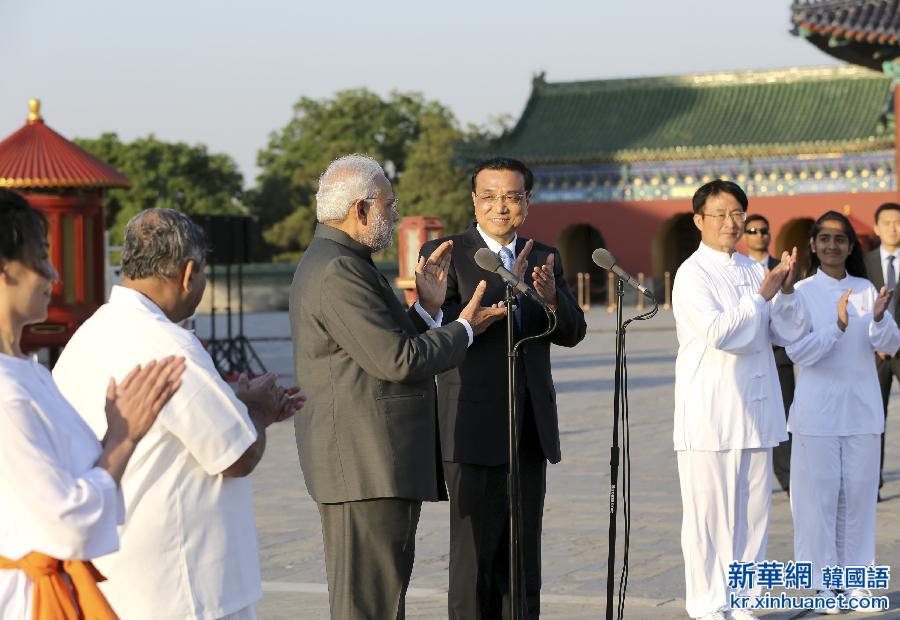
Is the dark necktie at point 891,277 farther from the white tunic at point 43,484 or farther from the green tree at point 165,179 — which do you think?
the green tree at point 165,179

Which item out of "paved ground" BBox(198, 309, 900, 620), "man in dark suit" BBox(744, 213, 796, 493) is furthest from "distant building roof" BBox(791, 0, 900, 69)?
"man in dark suit" BBox(744, 213, 796, 493)

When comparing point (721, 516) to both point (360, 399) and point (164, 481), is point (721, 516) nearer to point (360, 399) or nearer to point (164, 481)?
point (360, 399)

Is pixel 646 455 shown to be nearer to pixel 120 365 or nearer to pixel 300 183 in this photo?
pixel 120 365

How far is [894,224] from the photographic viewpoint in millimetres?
8484

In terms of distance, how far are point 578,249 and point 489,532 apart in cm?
3563

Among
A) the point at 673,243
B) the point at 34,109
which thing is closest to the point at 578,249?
Answer: the point at 673,243

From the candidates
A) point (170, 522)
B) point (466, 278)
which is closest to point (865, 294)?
point (466, 278)

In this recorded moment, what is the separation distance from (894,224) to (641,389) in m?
7.92

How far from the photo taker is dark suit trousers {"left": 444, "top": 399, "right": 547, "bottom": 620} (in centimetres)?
532

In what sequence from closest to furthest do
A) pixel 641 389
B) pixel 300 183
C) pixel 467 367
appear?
pixel 467 367
pixel 641 389
pixel 300 183

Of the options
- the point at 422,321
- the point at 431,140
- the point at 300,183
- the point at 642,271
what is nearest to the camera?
the point at 422,321

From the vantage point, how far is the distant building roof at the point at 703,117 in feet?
120

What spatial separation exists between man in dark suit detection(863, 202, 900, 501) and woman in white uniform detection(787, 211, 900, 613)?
73.1 inches

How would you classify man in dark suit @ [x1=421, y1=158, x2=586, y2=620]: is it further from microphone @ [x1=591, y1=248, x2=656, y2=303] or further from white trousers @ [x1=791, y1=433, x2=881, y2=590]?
white trousers @ [x1=791, y1=433, x2=881, y2=590]
